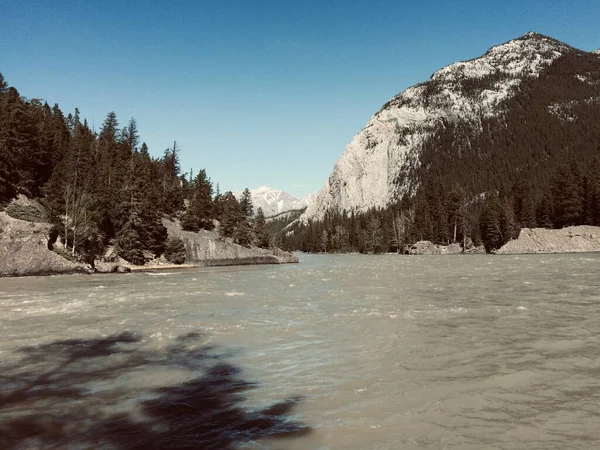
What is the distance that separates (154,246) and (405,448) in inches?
3013

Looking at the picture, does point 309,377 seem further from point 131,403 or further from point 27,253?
point 27,253

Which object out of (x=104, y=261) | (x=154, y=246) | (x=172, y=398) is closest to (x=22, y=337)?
(x=172, y=398)

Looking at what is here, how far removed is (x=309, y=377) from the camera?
990 cm

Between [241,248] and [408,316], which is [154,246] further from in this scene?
[408,316]

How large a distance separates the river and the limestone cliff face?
63030mm

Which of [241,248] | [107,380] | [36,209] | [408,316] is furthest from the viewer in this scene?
[241,248]

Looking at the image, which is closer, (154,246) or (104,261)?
(104,261)

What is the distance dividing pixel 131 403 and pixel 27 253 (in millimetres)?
50822

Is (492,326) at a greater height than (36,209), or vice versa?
(36,209)

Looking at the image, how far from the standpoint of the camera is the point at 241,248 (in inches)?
3585

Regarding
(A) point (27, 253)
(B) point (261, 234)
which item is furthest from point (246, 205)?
(A) point (27, 253)

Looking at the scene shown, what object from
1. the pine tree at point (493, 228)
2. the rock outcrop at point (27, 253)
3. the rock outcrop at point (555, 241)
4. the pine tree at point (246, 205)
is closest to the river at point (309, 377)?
the rock outcrop at point (27, 253)

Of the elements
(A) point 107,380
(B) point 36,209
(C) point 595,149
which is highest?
(C) point 595,149

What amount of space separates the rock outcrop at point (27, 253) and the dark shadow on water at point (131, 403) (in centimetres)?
4302
